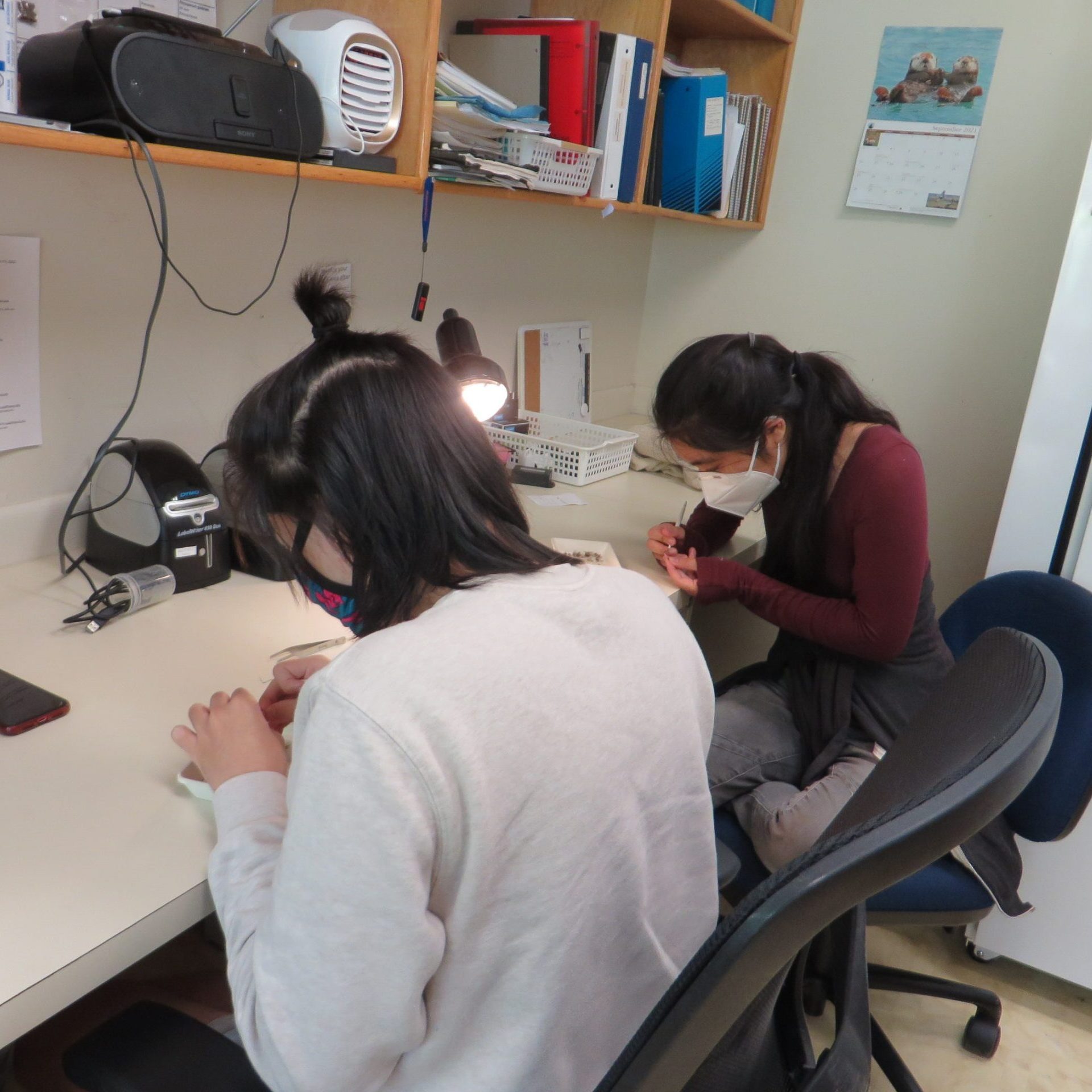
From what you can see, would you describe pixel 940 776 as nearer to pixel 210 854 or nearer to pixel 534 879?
pixel 534 879

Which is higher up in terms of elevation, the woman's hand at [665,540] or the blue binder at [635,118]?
the blue binder at [635,118]

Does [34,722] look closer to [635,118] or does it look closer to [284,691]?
[284,691]

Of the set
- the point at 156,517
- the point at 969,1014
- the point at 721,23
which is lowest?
the point at 969,1014

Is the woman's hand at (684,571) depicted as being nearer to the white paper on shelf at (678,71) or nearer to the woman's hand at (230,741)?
the woman's hand at (230,741)

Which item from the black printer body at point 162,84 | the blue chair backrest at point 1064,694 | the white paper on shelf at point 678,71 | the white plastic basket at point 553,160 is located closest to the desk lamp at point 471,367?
the white plastic basket at point 553,160

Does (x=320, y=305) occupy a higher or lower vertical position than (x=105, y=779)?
higher

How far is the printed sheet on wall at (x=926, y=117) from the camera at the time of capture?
224cm

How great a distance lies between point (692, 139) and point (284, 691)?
5.41 ft

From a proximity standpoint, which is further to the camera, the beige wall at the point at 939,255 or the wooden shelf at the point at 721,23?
the beige wall at the point at 939,255

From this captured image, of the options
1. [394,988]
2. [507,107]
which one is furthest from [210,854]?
[507,107]

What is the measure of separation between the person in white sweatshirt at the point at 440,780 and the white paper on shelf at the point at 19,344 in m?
0.66

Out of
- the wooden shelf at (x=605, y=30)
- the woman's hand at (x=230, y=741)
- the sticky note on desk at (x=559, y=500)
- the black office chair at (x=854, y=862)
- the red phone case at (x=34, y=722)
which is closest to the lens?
the black office chair at (x=854, y=862)

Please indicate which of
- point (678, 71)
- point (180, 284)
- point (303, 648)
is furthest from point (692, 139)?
point (303, 648)

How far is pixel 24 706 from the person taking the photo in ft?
3.26
